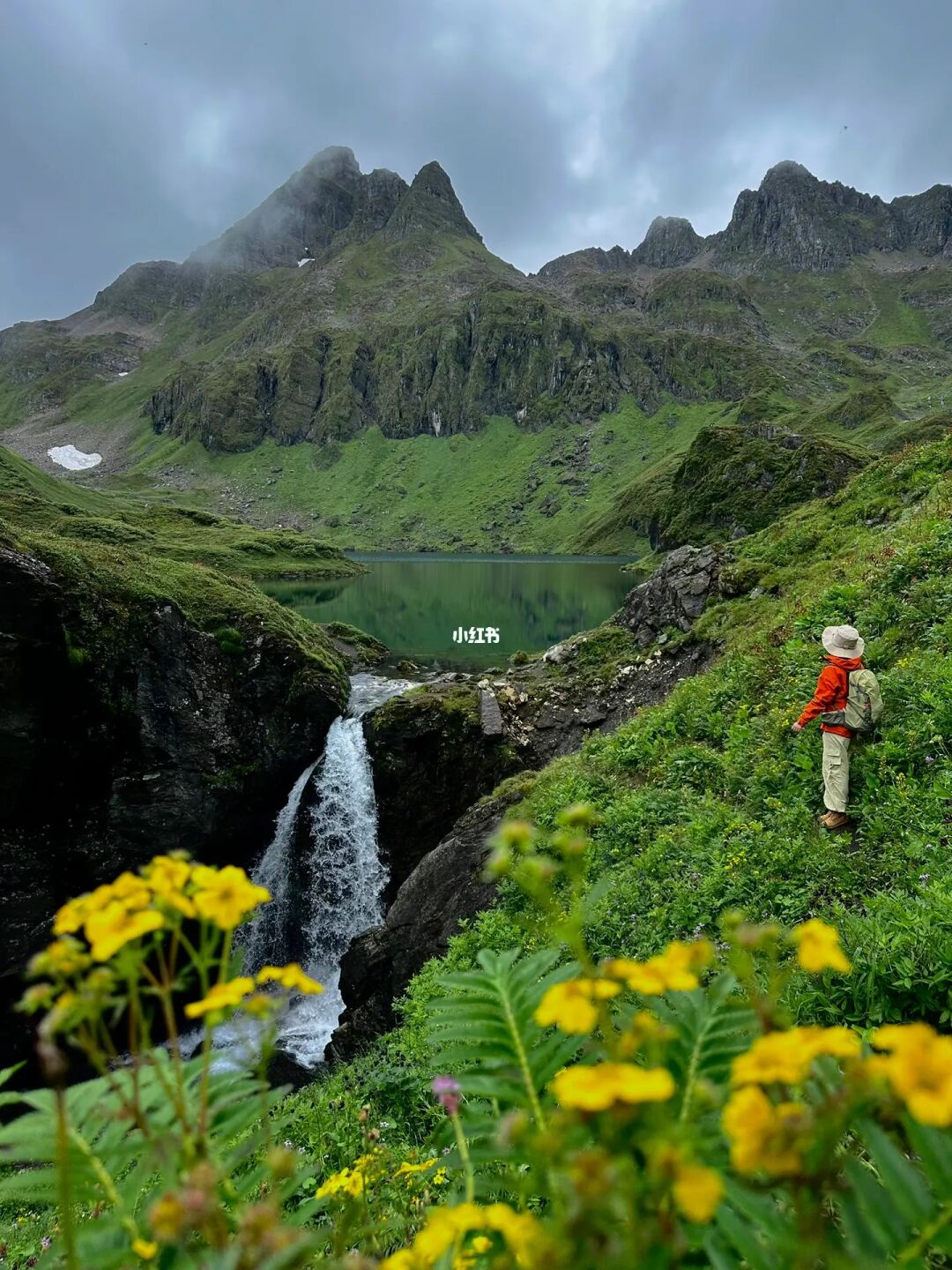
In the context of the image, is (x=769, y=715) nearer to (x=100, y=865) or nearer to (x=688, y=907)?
(x=688, y=907)

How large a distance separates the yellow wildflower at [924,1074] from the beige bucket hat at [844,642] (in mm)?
8561

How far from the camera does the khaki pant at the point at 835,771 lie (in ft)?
24.7

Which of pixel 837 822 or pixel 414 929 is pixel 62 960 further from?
pixel 414 929

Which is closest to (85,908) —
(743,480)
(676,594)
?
(676,594)

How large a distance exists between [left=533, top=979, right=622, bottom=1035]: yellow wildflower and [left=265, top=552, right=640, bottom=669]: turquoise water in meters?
33.4

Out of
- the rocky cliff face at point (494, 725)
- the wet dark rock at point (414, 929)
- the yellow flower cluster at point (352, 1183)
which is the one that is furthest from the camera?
the rocky cliff face at point (494, 725)

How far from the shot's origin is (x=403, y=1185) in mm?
4039

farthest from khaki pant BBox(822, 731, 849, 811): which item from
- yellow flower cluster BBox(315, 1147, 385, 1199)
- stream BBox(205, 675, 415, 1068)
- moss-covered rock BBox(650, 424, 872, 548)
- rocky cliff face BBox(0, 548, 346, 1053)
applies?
moss-covered rock BBox(650, 424, 872, 548)

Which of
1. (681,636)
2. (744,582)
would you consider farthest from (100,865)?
(744,582)

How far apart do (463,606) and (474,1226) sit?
63.4 m

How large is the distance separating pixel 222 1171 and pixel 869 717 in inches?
346

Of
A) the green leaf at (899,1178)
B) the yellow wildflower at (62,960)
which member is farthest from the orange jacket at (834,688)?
the yellow wildflower at (62,960)

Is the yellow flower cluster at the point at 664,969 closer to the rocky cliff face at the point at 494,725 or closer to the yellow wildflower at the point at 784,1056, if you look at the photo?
the yellow wildflower at the point at 784,1056

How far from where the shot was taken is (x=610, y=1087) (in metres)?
0.80
